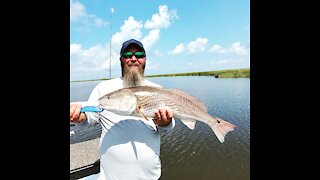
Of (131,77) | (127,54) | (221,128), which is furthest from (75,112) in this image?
(221,128)

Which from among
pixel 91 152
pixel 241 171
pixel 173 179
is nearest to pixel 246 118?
pixel 241 171

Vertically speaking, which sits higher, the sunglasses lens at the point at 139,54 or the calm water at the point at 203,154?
the sunglasses lens at the point at 139,54

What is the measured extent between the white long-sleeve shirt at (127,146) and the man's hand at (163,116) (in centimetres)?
8

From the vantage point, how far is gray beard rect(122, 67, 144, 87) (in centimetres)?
256

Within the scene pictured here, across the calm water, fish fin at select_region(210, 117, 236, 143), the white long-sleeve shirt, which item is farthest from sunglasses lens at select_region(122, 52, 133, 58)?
the calm water

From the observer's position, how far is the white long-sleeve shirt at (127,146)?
7.49 feet

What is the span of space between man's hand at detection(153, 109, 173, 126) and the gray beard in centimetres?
45

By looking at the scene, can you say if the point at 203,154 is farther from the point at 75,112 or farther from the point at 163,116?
the point at 75,112

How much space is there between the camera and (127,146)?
2.29 metres

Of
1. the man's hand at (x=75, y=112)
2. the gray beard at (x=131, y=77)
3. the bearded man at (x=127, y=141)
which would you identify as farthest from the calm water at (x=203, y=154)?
the man's hand at (x=75, y=112)

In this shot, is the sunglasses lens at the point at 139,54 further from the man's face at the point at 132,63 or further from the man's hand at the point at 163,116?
the man's hand at the point at 163,116

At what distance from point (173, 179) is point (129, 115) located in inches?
249

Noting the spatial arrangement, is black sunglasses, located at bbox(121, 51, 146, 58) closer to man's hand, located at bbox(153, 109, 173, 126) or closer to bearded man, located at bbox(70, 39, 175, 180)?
bearded man, located at bbox(70, 39, 175, 180)
